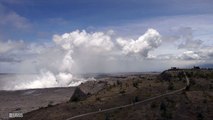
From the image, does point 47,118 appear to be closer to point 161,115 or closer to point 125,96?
point 125,96

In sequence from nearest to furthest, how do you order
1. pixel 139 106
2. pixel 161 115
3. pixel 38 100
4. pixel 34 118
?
1. pixel 161 115
2. pixel 139 106
3. pixel 34 118
4. pixel 38 100

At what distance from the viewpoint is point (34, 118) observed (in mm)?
77062

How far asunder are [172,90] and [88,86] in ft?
302

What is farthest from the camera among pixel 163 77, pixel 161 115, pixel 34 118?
pixel 163 77

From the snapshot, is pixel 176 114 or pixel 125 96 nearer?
pixel 176 114

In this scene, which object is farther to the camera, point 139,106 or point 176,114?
point 139,106

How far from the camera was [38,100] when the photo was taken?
16038 cm

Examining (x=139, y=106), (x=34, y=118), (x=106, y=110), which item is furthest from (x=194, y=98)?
(x=34, y=118)

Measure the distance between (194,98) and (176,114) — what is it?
30.9 ft

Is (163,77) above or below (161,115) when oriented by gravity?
above

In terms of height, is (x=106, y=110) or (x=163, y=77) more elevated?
(x=163, y=77)

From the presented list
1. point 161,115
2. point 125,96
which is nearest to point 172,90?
point 125,96

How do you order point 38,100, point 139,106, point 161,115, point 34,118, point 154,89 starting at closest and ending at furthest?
1. point 161,115
2. point 139,106
3. point 34,118
4. point 154,89
5. point 38,100

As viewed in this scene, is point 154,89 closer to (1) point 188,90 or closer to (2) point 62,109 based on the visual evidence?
(1) point 188,90
